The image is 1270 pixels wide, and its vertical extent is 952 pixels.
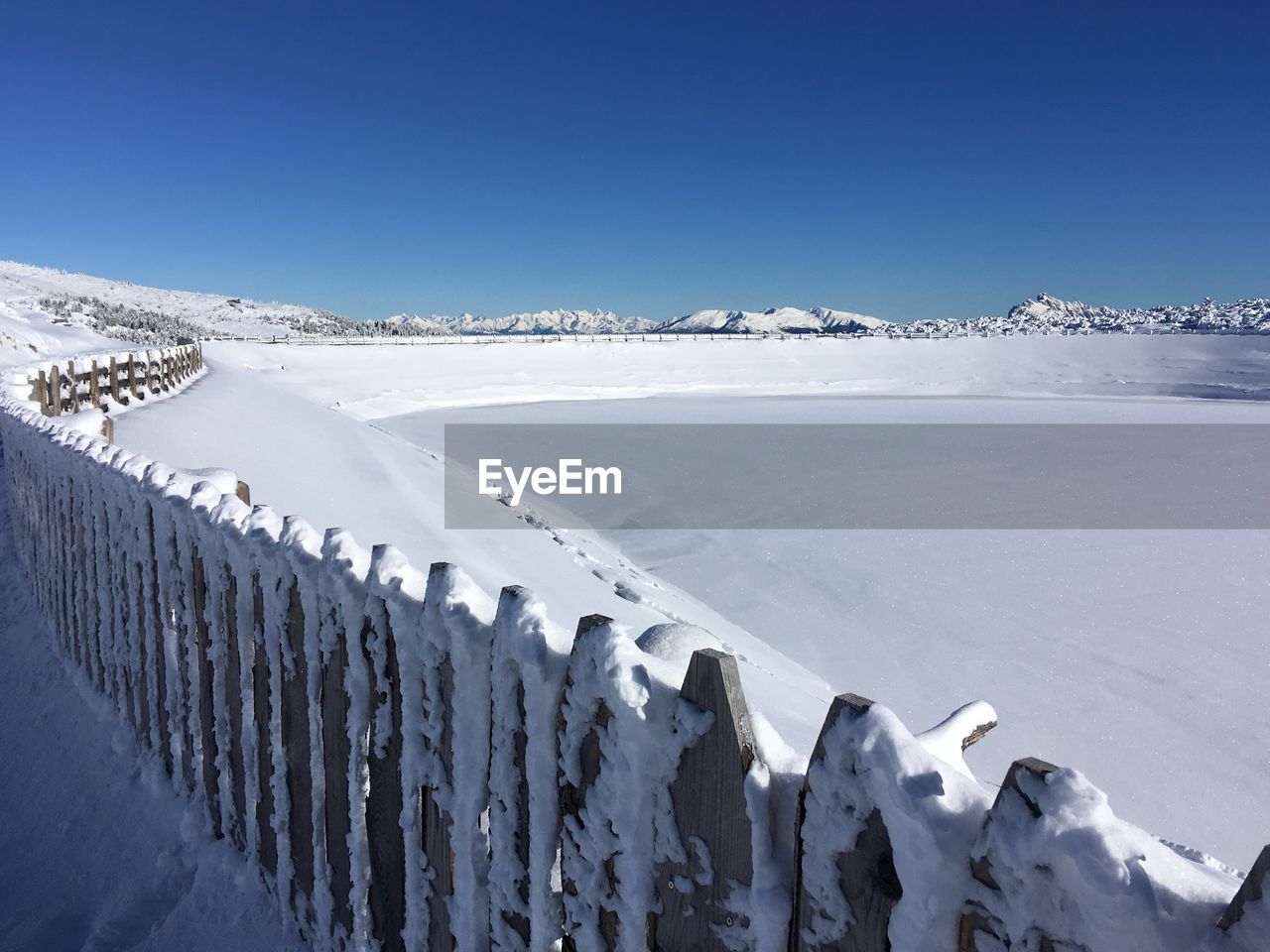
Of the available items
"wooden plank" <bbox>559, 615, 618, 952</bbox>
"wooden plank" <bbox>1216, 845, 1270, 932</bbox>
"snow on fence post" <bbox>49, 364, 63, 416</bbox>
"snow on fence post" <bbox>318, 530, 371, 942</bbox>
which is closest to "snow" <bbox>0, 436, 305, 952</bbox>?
"snow on fence post" <bbox>318, 530, 371, 942</bbox>

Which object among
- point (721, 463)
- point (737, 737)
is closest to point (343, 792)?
point (737, 737)

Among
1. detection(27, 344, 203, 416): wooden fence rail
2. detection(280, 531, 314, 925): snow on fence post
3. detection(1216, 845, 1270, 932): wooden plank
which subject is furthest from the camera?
detection(27, 344, 203, 416): wooden fence rail

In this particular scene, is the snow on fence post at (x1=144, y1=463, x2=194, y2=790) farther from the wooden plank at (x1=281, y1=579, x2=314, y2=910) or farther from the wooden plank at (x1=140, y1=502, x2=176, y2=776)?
the wooden plank at (x1=281, y1=579, x2=314, y2=910)

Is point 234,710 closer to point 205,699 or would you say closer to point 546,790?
point 205,699

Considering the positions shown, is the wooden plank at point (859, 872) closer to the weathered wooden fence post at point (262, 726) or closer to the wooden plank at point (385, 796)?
the wooden plank at point (385, 796)

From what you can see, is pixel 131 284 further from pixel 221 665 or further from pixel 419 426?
pixel 221 665

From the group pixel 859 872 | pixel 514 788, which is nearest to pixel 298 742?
pixel 514 788
